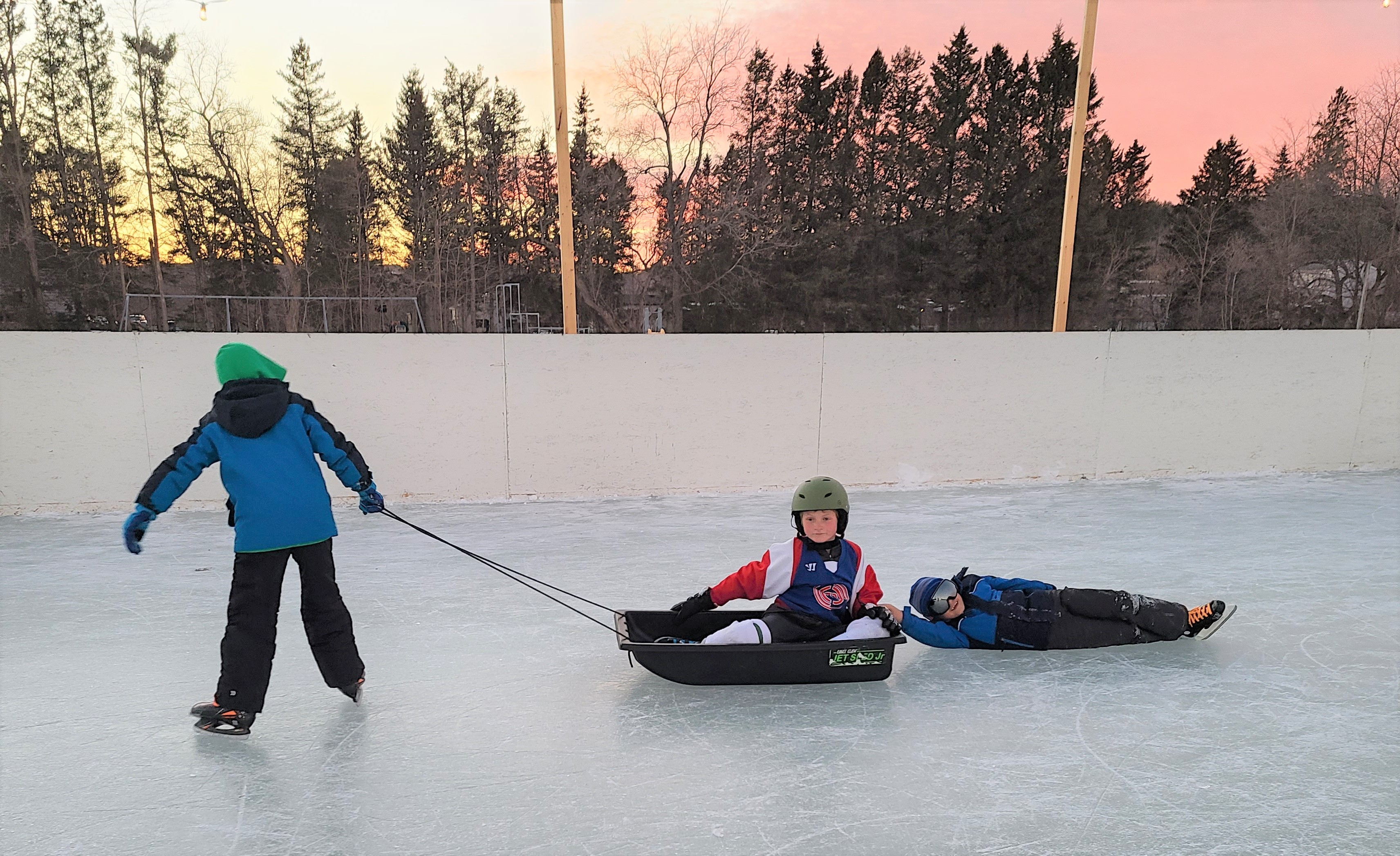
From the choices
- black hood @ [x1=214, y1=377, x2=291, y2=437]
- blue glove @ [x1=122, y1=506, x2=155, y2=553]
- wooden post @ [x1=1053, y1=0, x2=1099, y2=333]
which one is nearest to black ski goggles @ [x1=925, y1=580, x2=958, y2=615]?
black hood @ [x1=214, y1=377, x2=291, y2=437]

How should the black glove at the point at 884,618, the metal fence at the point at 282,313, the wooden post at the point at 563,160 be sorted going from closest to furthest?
the black glove at the point at 884,618 < the wooden post at the point at 563,160 < the metal fence at the point at 282,313

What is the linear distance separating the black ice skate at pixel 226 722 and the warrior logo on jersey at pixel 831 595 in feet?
5.28

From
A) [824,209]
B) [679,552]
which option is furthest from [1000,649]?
[824,209]

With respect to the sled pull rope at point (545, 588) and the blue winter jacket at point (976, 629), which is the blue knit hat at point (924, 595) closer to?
the blue winter jacket at point (976, 629)

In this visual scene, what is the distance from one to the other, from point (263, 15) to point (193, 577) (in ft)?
30.5

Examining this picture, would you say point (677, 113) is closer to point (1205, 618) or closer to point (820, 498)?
point (820, 498)

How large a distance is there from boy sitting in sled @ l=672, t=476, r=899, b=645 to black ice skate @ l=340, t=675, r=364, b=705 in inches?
37.8

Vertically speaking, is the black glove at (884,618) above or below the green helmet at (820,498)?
below

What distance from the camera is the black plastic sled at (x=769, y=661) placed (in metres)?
2.23

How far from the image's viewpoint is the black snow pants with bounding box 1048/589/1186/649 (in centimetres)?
272

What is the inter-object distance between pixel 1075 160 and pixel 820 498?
4.98 meters

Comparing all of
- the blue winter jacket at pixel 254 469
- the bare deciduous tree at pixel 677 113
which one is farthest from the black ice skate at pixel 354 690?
the bare deciduous tree at pixel 677 113

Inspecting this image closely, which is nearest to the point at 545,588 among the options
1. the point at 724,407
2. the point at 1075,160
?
the point at 724,407

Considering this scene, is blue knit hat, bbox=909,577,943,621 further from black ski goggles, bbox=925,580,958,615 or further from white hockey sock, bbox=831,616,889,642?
white hockey sock, bbox=831,616,889,642
